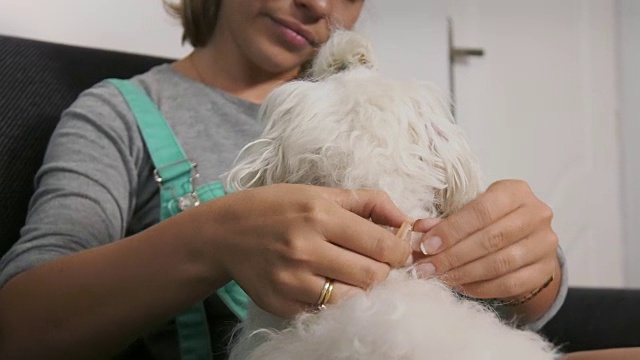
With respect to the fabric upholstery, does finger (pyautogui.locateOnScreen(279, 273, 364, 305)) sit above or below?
below

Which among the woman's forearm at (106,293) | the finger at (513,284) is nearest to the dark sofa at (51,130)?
the woman's forearm at (106,293)

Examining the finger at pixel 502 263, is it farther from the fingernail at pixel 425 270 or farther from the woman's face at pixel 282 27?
the woman's face at pixel 282 27

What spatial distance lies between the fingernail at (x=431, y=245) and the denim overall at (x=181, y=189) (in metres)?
0.29

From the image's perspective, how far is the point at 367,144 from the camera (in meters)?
0.61

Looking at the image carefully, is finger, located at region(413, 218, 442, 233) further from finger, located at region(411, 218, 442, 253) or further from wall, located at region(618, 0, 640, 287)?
wall, located at region(618, 0, 640, 287)

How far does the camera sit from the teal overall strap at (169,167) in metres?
0.81

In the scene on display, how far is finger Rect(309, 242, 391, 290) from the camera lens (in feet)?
1.63

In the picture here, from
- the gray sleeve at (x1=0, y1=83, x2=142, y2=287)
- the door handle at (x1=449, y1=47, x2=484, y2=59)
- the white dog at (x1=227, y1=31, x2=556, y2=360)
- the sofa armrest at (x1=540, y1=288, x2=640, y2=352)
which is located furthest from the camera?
the door handle at (x1=449, y1=47, x2=484, y2=59)

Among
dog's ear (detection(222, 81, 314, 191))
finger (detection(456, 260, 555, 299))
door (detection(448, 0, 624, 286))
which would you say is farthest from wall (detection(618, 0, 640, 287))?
dog's ear (detection(222, 81, 314, 191))

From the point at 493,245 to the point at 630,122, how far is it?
1999mm

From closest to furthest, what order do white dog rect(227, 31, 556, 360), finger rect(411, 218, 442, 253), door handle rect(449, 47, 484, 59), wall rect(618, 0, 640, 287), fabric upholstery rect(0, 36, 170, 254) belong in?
white dog rect(227, 31, 556, 360), finger rect(411, 218, 442, 253), fabric upholstery rect(0, 36, 170, 254), door handle rect(449, 47, 484, 59), wall rect(618, 0, 640, 287)

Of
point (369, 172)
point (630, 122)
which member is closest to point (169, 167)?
point (369, 172)

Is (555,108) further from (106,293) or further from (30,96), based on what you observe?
(106,293)

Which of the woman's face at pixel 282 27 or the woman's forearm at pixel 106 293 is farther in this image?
the woman's face at pixel 282 27
